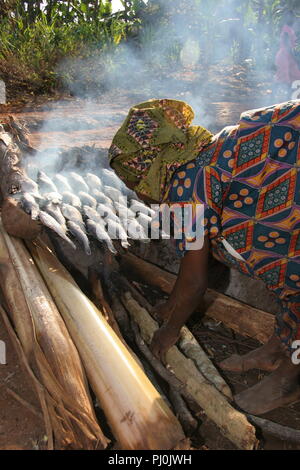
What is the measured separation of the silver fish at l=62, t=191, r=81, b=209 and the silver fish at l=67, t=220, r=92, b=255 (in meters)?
0.30

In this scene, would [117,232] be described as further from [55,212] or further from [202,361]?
[202,361]

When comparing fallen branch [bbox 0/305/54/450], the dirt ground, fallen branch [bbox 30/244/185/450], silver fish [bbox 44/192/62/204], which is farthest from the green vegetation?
fallen branch [bbox 0/305/54/450]

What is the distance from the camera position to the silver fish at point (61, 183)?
3572 mm

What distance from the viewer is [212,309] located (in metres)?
3.11

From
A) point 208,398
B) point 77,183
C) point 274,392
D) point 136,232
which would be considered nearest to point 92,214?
point 136,232

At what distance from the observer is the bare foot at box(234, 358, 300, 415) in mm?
2506

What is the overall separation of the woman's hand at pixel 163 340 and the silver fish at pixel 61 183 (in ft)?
4.75

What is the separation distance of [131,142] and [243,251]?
80cm

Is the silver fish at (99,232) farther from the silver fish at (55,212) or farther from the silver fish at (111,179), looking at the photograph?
the silver fish at (111,179)

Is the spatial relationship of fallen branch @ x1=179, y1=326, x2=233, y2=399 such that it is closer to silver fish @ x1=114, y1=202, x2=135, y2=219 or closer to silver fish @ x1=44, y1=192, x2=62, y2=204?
silver fish @ x1=114, y1=202, x2=135, y2=219

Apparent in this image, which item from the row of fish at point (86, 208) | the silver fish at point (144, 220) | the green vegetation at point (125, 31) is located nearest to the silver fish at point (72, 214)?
the row of fish at point (86, 208)

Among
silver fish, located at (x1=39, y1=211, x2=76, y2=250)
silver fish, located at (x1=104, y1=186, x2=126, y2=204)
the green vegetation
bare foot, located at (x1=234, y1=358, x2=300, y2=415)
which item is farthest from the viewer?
the green vegetation

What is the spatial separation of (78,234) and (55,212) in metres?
0.26

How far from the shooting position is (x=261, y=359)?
2.81 m
